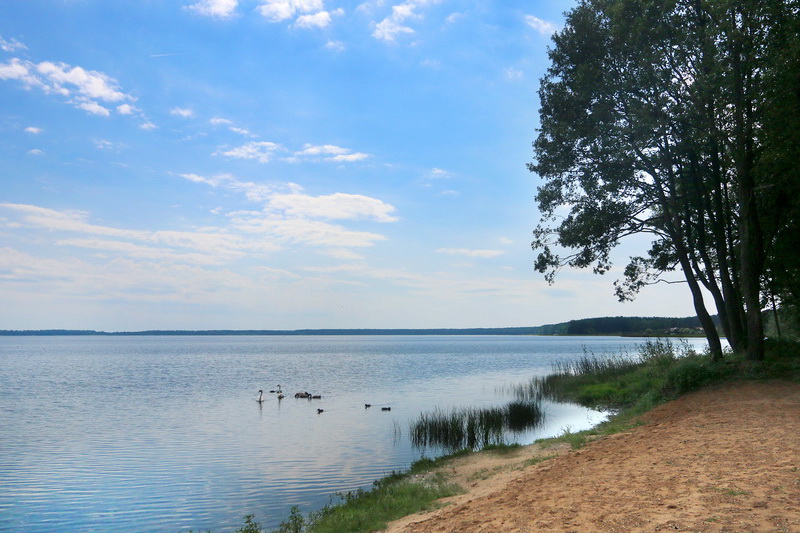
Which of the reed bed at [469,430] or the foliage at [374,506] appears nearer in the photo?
the foliage at [374,506]

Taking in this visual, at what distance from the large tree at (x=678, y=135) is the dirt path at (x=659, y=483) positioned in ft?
25.1

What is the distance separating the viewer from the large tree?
17.6 m

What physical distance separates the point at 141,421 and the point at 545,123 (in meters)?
22.5

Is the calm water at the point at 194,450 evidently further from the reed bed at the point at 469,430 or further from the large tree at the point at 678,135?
the large tree at the point at 678,135

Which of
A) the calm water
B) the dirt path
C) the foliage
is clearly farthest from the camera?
the calm water

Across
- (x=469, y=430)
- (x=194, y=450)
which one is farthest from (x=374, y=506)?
(x=194, y=450)

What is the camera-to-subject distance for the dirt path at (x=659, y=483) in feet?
21.2

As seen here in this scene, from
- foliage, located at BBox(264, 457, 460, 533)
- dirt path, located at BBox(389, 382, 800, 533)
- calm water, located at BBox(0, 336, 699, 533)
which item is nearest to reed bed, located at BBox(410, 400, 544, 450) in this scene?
calm water, located at BBox(0, 336, 699, 533)

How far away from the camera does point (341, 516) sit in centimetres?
1070

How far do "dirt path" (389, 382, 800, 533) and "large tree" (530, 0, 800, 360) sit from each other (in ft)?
25.1

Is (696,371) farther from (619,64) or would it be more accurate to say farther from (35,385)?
(35,385)

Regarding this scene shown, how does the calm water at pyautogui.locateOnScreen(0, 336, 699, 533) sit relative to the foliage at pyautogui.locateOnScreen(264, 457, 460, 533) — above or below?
below

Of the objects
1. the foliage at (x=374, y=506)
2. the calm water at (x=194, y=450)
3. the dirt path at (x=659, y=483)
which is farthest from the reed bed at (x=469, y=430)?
the foliage at (x=374, y=506)

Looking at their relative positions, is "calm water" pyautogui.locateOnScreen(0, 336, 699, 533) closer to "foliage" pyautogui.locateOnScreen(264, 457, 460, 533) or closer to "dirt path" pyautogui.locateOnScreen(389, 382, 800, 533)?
"foliage" pyautogui.locateOnScreen(264, 457, 460, 533)
